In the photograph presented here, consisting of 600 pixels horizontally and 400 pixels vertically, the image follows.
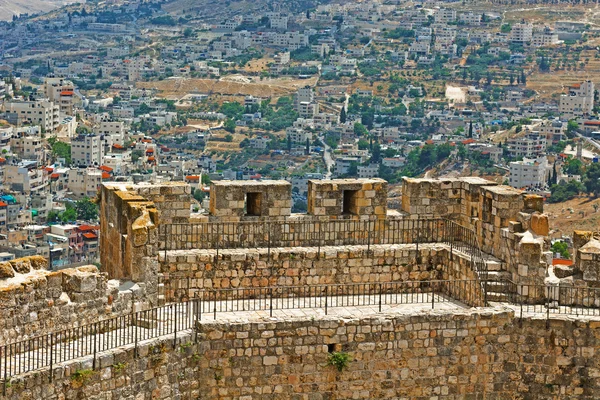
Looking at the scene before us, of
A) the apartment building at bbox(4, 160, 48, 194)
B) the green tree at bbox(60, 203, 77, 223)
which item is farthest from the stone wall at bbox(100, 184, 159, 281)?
the apartment building at bbox(4, 160, 48, 194)

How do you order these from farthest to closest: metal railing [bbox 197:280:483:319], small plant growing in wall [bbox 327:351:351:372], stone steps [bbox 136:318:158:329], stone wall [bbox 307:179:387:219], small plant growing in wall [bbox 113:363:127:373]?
1. stone wall [bbox 307:179:387:219]
2. metal railing [bbox 197:280:483:319]
3. small plant growing in wall [bbox 327:351:351:372]
4. stone steps [bbox 136:318:158:329]
5. small plant growing in wall [bbox 113:363:127:373]

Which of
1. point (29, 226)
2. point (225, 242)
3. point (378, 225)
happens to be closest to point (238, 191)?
point (225, 242)

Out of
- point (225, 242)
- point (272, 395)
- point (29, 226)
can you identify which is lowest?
point (29, 226)

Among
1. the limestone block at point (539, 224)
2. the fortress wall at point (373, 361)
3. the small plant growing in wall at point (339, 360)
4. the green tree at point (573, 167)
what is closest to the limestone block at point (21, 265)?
the fortress wall at point (373, 361)

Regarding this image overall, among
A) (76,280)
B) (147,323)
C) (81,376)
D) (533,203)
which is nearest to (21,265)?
(76,280)

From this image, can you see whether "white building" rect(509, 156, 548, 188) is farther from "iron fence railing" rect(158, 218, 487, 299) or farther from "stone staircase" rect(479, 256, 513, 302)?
"stone staircase" rect(479, 256, 513, 302)

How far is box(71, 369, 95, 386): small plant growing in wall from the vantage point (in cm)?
1076

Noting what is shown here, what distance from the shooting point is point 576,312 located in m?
13.2

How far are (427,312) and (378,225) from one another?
227 cm

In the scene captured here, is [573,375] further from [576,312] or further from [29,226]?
[29,226]

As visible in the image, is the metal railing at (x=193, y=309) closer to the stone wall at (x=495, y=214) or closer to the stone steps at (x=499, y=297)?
the stone steps at (x=499, y=297)

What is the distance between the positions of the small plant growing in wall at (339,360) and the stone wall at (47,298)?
6.89 ft

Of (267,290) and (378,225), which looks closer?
(267,290)

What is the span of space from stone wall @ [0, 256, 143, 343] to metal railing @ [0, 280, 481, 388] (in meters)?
0.11
